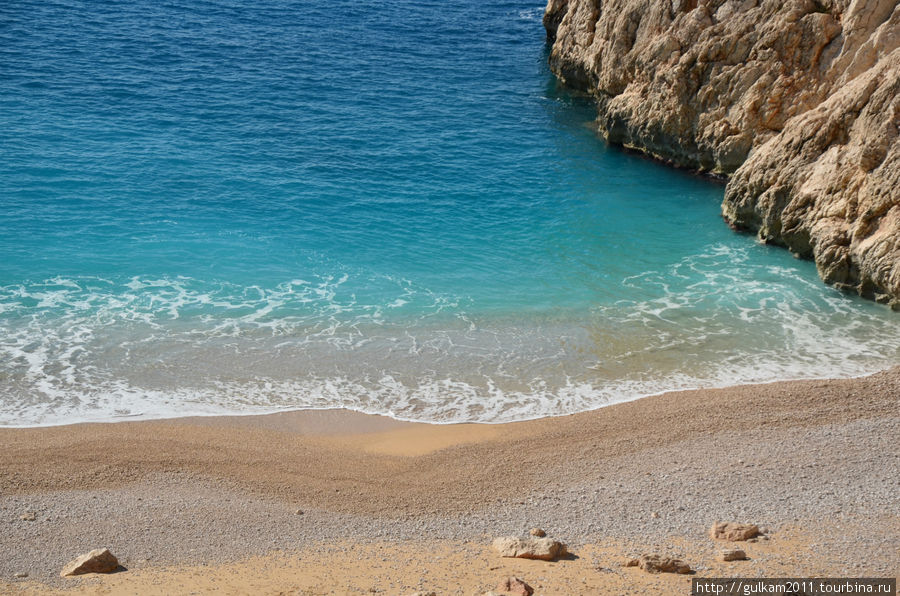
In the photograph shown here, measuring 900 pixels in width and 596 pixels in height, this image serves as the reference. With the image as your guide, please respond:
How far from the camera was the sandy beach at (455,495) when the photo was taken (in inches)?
400

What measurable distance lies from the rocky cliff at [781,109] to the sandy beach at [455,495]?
482 cm

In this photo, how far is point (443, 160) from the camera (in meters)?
28.3

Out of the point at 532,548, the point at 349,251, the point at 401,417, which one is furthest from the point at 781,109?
the point at 532,548

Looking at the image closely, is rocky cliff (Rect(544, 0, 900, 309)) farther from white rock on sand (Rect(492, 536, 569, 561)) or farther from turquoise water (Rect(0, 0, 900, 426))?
white rock on sand (Rect(492, 536, 569, 561))

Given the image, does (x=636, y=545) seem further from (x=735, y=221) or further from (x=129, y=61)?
(x=129, y=61)

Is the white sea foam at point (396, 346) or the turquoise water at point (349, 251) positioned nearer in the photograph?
the white sea foam at point (396, 346)

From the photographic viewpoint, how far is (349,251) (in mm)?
22203

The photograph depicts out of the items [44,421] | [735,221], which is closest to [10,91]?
[44,421]

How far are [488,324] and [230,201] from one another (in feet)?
32.4

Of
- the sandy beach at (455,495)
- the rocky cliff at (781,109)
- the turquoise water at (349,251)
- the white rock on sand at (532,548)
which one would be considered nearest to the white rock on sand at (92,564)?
the sandy beach at (455,495)

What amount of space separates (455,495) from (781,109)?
17.0 metres

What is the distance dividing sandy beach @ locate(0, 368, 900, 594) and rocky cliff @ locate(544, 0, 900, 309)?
15.8ft

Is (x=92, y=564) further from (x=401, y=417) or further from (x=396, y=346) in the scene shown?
(x=396, y=346)

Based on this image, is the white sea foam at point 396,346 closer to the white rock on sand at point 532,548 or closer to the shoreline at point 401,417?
the shoreline at point 401,417
